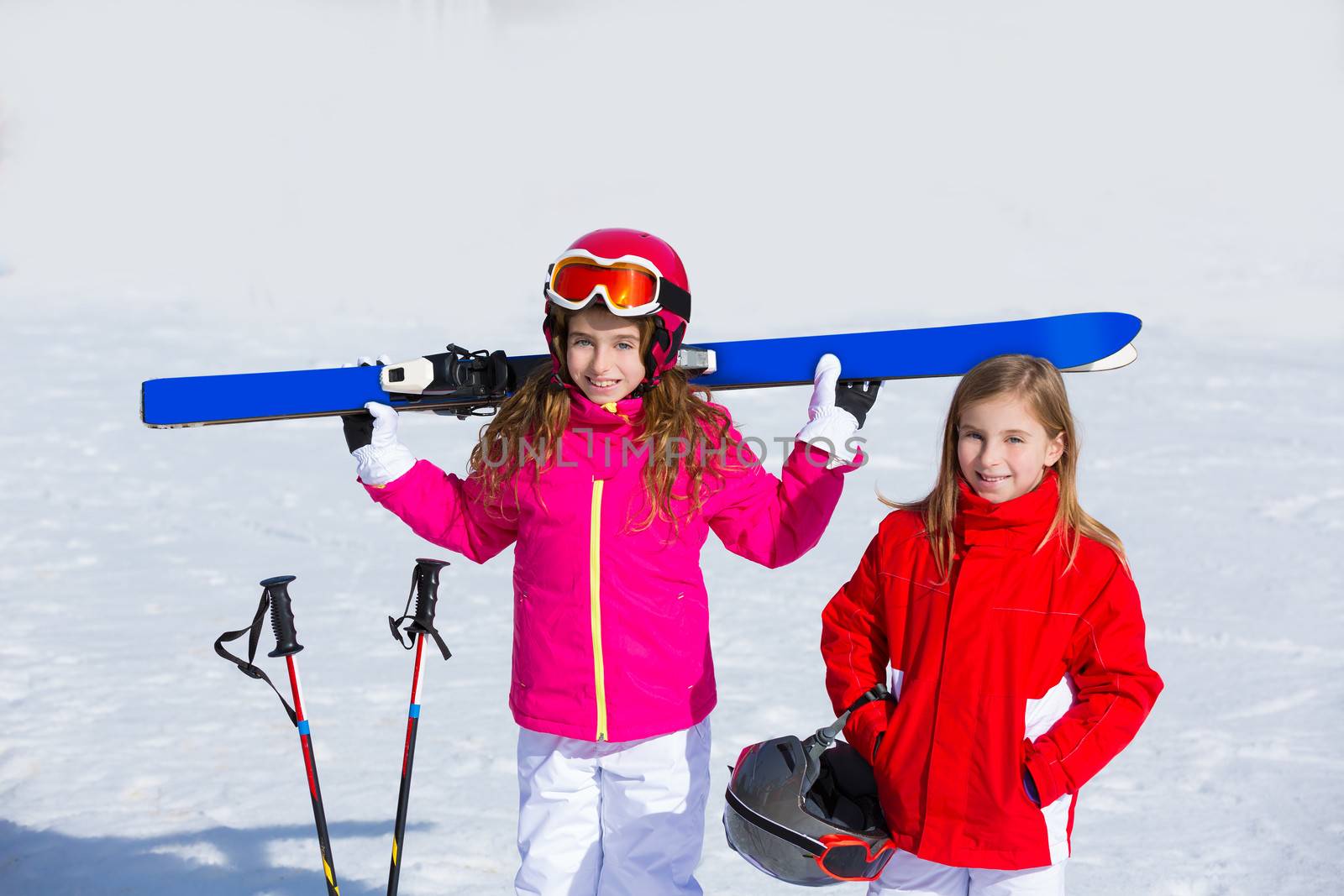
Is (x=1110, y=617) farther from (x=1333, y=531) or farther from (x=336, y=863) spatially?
(x=1333, y=531)

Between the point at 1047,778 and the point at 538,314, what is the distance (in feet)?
50.9

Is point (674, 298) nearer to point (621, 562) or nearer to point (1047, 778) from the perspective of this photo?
point (621, 562)

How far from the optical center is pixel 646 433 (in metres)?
2.97

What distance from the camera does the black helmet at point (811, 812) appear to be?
2.60 m

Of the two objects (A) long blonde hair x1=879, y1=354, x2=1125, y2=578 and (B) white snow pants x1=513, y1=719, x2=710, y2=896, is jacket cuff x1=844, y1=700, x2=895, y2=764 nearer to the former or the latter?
(A) long blonde hair x1=879, y1=354, x2=1125, y2=578

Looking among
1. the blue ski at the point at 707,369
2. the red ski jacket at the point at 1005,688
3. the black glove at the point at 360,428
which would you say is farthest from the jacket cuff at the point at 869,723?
the black glove at the point at 360,428

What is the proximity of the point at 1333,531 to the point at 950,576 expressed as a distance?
283 inches

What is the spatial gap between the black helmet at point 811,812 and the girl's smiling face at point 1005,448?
1.73 feet

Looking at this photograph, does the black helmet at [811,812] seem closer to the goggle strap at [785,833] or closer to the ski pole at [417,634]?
the goggle strap at [785,833]

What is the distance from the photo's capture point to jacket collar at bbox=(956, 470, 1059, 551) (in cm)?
253

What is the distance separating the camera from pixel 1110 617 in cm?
250

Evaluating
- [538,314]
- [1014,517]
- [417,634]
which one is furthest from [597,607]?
[538,314]

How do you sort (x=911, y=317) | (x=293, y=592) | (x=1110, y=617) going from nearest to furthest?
(x=1110, y=617), (x=293, y=592), (x=911, y=317)

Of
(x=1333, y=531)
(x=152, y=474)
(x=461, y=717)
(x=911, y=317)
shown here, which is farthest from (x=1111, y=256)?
Result: (x=461, y=717)
